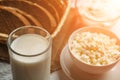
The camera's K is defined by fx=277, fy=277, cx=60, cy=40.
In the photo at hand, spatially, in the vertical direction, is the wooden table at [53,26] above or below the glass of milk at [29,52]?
below

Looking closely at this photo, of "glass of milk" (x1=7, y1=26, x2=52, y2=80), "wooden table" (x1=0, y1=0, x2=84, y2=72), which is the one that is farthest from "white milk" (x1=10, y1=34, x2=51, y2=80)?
"wooden table" (x1=0, y1=0, x2=84, y2=72)

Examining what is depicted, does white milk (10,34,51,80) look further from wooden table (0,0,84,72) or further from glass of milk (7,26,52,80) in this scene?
wooden table (0,0,84,72)

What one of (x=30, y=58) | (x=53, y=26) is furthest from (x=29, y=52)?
(x=53, y=26)

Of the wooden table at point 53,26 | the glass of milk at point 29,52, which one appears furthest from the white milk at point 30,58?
the wooden table at point 53,26

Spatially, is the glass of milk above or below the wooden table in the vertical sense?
above

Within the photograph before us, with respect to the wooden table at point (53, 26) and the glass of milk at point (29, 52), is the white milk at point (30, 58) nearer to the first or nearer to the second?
the glass of milk at point (29, 52)

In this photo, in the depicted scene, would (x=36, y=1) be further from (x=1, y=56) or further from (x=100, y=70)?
(x=100, y=70)

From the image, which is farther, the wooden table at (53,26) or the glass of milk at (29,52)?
the wooden table at (53,26)
